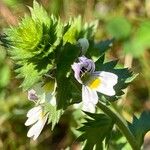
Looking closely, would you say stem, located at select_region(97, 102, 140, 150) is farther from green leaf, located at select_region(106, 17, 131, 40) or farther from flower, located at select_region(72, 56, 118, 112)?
green leaf, located at select_region(106, 17, 131, 40)

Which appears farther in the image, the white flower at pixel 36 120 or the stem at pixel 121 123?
the stem at pixel 121 123

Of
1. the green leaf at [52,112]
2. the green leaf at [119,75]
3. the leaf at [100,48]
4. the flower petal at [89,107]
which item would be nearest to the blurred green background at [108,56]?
the leaf at [100,48]

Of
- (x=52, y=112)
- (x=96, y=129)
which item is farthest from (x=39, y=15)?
(x=96, y=129)

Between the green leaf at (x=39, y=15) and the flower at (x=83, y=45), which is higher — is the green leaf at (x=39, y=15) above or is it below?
above

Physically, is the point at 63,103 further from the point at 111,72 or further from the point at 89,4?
the point at 89,4

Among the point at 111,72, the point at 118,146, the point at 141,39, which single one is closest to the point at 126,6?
the point at 141,39

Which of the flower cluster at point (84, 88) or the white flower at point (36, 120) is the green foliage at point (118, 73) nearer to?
the flower cluster at point (84, 88)

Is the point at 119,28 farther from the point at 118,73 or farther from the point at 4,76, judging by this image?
the point at 118,73
